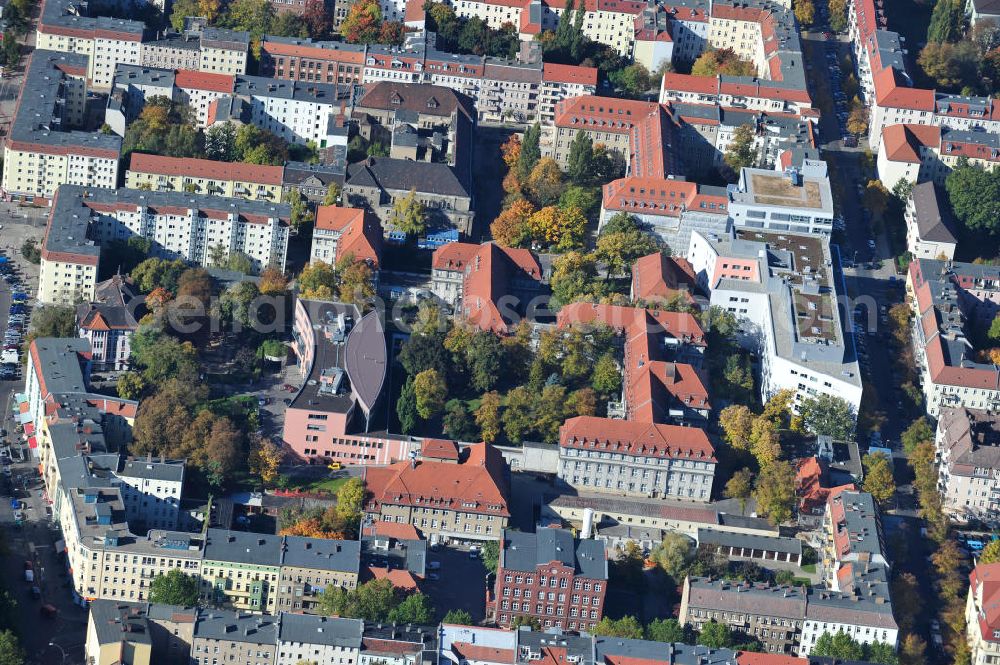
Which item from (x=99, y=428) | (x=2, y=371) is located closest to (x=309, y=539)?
(x=99, y=428)

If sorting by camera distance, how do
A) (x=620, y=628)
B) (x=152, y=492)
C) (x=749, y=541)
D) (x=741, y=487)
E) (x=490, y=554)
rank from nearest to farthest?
(x=620, y=628) → (x=152, y=492) → (x=490, y=554) → (x=749, y=541) → (x=741, y=487)

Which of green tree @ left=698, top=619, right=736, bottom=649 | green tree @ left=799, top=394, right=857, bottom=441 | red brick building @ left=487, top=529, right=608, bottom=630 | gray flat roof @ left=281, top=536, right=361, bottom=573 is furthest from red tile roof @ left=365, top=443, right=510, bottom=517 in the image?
green tree @ left=799, top=394, right=857, bottom=441

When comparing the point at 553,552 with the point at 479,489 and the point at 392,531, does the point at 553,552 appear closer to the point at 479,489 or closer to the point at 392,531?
the point at 479,489

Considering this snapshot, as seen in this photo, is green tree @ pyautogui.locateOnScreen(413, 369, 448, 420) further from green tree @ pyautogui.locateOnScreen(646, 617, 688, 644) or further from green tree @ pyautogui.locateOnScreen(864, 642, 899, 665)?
green tree @ pyautogui.locateOnScreen(864, 642, 899, 665)

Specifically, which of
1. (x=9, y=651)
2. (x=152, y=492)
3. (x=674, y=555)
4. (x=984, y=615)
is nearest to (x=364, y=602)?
(x=152, y=492)

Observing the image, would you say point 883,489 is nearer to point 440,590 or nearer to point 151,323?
point 440,590

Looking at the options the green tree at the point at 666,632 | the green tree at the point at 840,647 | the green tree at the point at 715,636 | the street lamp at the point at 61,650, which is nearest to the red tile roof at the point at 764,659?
the green tree at the point at 715,636
